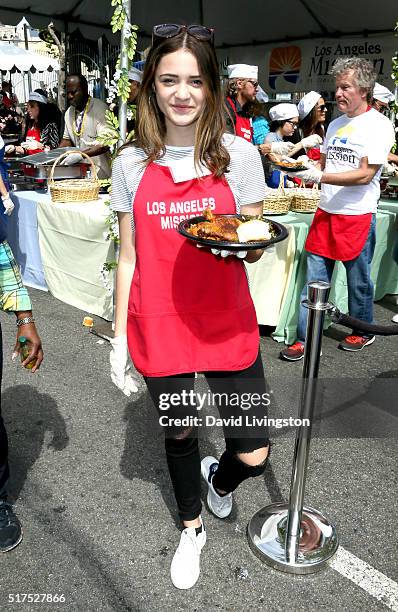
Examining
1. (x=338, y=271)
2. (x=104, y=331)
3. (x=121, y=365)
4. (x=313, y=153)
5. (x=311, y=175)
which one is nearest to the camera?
(x=121, y=365)

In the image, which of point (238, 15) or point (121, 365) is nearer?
point (121, 365)

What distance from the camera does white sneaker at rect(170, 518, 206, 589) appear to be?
6.42 feet

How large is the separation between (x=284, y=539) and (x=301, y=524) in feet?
0.33

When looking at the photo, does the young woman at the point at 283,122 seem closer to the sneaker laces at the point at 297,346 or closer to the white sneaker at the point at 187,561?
the sneaker laces at the point at 297,346

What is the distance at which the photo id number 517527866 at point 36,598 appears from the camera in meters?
Answer: 1.90

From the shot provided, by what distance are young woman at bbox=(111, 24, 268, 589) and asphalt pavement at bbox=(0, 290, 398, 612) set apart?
532 mm

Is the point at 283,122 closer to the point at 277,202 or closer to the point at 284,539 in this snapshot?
the point at 277,202

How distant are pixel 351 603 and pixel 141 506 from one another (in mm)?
966

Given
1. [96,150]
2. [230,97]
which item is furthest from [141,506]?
[230,97]

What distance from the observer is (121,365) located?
198 centimetres

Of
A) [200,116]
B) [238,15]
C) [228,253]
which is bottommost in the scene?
[228,253]

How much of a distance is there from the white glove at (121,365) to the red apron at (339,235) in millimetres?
2129

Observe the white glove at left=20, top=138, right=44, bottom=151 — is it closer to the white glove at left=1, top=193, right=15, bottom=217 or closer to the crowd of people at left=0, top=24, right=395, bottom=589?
the white glove at left=1, top=193, right=15, bottom=217

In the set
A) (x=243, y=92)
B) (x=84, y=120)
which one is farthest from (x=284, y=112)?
(x=84, y=120)
